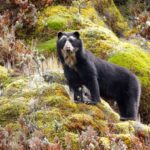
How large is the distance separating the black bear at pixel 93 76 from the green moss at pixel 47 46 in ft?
8.18

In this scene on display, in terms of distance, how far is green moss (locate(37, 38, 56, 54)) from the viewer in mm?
11242

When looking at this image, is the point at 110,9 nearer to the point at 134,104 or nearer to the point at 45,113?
the point at 134,104

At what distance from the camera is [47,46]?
1150 cm

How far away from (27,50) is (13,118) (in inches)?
168

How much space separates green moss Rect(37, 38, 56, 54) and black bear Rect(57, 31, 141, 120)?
2494 millimetres

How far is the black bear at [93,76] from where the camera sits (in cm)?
781

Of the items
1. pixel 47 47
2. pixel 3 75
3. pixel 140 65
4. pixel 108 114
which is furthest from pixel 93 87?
pixel 47 47

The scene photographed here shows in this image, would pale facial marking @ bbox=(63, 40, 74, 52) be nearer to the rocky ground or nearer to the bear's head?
the bear's head

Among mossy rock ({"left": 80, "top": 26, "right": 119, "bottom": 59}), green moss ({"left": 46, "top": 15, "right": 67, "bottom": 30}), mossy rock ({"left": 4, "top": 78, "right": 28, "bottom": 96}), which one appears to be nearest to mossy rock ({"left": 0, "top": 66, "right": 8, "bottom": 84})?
mossy rock ({"left": 4, "top": 78, "right": 28, "bottom": 96})

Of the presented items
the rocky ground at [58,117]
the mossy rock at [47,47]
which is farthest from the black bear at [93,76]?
the mossy rock at [47,47]

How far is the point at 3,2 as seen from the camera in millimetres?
13016

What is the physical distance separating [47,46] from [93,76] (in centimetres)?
362

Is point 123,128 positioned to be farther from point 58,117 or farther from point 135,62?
point 135,62

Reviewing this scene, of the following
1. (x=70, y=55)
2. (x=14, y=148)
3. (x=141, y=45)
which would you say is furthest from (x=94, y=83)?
(x=141, y=45)
